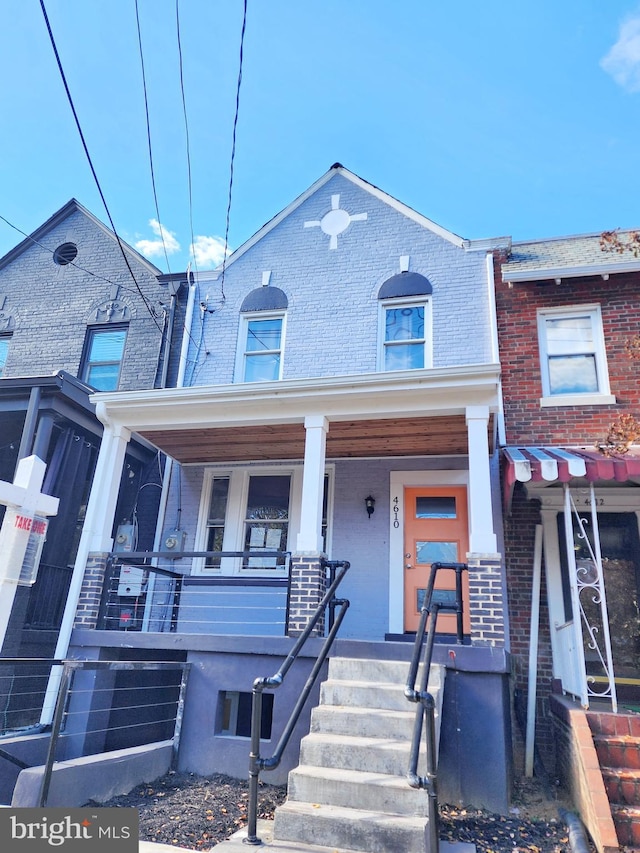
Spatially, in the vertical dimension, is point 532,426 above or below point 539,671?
above

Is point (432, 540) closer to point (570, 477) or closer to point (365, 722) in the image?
point (570, 477)

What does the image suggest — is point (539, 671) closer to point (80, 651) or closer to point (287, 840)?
point (287, 840)

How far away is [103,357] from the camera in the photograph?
9383 mm

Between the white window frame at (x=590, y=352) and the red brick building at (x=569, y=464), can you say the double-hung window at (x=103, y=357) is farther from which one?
the white window frame at (x=590, y=352)

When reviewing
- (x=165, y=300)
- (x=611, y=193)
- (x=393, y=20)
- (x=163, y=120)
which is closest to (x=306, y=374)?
(x=165, y=300)

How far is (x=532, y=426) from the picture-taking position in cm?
725

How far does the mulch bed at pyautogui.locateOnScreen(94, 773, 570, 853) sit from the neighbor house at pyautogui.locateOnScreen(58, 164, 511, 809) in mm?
253

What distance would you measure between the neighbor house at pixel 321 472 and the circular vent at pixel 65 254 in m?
2.61

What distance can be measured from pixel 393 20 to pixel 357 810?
23.4 feet

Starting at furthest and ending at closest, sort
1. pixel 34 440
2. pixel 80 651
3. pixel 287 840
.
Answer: pixel 34 440 < pixel 80 651 < pixel 287 840

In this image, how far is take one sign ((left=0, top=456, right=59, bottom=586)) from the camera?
321cm

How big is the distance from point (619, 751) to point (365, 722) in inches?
75.9

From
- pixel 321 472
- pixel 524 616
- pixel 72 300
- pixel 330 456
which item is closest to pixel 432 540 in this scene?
pixel 524 616

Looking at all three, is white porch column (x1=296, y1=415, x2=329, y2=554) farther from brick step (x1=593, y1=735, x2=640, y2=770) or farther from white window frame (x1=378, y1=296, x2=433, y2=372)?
brick step (x1=593, y1=735, x2=640, y2=770)
